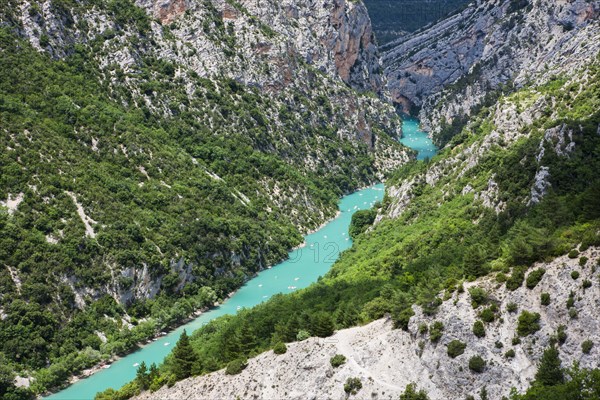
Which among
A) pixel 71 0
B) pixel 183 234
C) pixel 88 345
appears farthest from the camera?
pixel 71 0

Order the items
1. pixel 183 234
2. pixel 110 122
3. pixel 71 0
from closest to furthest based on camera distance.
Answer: pixel 183 234 < pixel 110 122 < pixel 71 0

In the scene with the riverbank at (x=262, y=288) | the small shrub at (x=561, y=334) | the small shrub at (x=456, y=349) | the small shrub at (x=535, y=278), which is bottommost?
the small shrub at (x=561, y=334)

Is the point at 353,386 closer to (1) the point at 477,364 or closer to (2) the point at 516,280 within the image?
(1) the point at 477,364

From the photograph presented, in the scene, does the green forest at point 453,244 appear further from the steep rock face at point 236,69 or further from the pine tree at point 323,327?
the steep rock face at point 236,69

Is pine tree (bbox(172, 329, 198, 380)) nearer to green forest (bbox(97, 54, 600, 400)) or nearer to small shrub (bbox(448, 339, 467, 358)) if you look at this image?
green forest (bbox(97, 54, 600, 400))

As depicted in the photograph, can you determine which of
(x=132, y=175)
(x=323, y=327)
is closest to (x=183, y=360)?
(x=323, y=327)

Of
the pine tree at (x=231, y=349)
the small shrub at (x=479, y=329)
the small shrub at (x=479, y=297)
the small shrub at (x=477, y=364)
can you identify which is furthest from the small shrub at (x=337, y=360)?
the pine tree at (x=231, y=349)

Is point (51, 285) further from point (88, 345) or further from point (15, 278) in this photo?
point (88, 345)

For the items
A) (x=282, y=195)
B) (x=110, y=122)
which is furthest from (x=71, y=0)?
(x=282, y=195)
